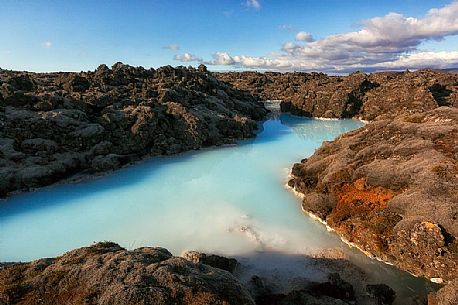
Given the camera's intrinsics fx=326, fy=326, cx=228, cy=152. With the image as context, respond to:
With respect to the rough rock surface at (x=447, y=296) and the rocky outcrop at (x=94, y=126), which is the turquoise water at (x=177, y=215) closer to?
the rocky outcrop at (x=94, y=126)

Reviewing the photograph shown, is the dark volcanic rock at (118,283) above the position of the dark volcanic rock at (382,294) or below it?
above

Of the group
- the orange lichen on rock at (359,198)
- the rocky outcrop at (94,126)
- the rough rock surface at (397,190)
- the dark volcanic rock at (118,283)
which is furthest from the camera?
the rocky outcrop at (94,126)

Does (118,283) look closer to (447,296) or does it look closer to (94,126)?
(447,296)

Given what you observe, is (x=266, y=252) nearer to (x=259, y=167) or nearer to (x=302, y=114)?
(x=259, y=167)

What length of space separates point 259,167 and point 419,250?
24.4 m

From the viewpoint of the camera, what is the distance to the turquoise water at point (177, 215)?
79.5 ft

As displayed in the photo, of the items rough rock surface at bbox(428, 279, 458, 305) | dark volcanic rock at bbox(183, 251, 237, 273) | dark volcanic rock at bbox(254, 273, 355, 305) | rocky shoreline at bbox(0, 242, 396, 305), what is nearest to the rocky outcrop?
dark volcanic rock at bbox(183, 251, 237, 273)

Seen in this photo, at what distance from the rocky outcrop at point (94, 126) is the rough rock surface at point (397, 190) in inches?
962

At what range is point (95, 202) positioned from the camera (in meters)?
32.4

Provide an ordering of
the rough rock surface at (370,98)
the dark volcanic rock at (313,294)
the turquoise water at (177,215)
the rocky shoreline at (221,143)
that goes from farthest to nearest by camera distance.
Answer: the rough rock surface at (370,98) < the turquoise water at (177,215) < the dark volcanic rock at (313,294) < the rocky shoreline at (221,143)

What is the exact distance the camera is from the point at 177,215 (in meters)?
29.3

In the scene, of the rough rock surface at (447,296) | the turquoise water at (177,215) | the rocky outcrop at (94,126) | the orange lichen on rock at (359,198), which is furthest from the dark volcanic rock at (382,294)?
the rocky outcrop at (94,126)

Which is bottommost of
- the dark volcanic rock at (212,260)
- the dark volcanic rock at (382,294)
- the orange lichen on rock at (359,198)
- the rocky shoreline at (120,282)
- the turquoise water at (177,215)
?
the turquoise water at (177,215)

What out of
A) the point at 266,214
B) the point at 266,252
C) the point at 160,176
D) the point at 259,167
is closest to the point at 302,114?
the point at 259,167
